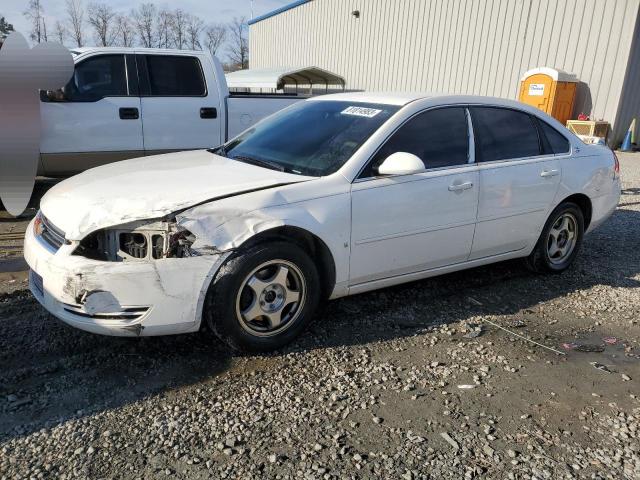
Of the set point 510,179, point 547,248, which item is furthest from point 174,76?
point 547,248

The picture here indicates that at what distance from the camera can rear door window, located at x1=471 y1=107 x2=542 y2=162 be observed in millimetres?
4375

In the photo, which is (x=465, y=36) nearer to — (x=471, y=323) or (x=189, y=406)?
(x=471, y=323)

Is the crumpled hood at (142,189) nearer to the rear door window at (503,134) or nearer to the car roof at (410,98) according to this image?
the car roof at (410,98)

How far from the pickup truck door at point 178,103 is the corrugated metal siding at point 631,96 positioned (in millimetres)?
11923

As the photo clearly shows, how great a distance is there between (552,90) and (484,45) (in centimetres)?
395

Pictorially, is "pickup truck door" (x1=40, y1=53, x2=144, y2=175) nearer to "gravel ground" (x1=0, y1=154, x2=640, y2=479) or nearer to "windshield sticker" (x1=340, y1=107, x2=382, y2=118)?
"gravel ground" (x1=0, y1=154, x2=640, y2=479)

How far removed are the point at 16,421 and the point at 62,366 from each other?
528 millimetres

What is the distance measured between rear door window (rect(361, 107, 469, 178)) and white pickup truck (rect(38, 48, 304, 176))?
397 cm

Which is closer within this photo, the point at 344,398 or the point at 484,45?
the point at 344,398

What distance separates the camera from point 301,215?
3.38m

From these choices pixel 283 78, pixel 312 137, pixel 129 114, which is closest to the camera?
pixel 312 137

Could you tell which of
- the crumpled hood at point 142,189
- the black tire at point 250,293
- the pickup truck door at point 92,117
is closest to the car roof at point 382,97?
the crumpled hood at point 142,189

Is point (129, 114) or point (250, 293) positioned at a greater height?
point (129, 114)

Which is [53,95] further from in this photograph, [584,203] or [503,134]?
[584,203]
